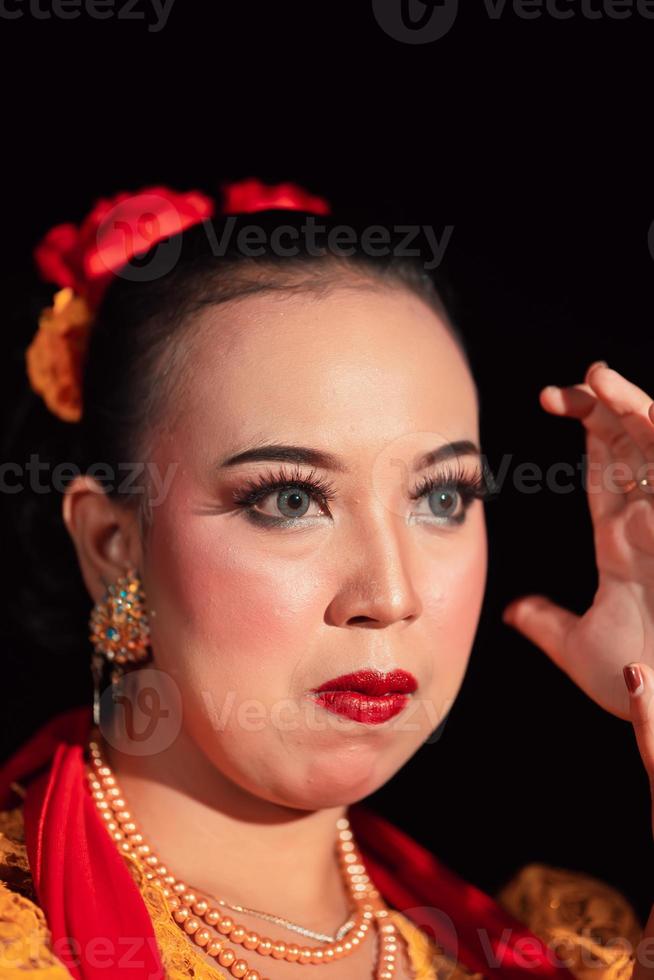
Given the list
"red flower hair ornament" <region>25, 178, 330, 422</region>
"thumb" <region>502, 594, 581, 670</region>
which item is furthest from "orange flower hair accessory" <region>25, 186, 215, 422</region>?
"thumb" <region>502, 594, 581, 670</region>

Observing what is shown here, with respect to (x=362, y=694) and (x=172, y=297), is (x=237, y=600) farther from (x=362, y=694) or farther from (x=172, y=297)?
(x=172, y=297)

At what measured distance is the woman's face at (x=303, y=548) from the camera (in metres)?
1.67

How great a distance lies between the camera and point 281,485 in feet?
5.58

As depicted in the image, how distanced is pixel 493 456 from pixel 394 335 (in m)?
0.80

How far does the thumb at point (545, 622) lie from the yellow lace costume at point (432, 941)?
0.47 metres

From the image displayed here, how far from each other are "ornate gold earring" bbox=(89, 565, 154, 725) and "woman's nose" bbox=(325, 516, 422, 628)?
12.6 inches

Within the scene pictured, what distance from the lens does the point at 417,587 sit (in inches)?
67.8

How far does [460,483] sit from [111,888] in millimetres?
787

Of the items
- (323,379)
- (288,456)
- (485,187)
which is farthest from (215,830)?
(485,187)

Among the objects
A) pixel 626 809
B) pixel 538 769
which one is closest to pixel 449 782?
pixel 538 769

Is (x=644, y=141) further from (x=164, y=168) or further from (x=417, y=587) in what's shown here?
(x=417, y=587)
